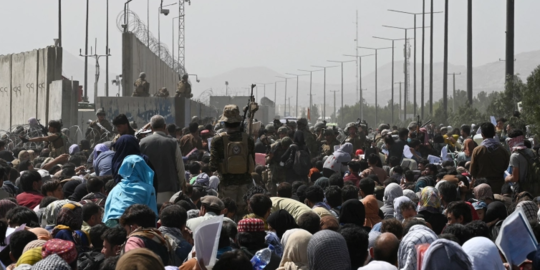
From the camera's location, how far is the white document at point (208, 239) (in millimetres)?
5996

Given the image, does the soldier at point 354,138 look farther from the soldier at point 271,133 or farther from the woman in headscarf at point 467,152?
the woman in headscarf at point 467,152

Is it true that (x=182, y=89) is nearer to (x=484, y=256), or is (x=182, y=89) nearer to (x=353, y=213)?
(x=353, y=213)

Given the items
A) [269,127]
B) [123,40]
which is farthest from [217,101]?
[269,127]

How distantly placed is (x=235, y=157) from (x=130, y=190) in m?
1.99

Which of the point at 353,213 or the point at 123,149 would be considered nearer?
the point at 353,213

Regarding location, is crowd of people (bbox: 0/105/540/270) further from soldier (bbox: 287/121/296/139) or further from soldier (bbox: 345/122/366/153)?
soldier (bbox: 345/122/366/153)

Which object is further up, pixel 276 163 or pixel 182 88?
pixel 182 88

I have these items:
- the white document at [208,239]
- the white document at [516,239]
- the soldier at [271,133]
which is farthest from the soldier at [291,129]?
the white document at [208,239]

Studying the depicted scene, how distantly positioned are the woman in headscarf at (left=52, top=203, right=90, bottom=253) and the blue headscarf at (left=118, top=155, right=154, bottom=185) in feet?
2.46

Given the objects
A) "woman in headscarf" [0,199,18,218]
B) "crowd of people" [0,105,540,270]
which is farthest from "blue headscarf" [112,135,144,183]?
"woman in headscarf" [0,199,18,218]

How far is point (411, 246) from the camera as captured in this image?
6.15m

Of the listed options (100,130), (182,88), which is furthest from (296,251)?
(182,88)

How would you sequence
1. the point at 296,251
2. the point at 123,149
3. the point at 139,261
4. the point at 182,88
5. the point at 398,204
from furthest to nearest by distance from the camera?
the point at 182,88, the point at 123,149, the point at 398,204, the point at 296,251, the point at 139,261

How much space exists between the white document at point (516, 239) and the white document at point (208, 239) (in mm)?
1974
